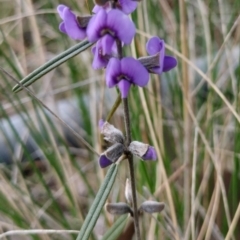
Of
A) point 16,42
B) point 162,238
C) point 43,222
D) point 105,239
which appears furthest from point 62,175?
point 16,42

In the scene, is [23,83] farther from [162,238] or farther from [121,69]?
[162,238]

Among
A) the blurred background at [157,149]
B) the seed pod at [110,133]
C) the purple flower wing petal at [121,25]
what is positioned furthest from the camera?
the blurred background at [157,149]

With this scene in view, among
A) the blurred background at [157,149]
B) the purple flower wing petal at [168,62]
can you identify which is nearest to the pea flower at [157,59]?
the purple flower wing petal at [168,62]

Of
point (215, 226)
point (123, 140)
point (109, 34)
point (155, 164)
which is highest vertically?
point (109, 34)

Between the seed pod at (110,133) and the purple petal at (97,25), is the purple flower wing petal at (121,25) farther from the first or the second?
the seed pod at (110,133)

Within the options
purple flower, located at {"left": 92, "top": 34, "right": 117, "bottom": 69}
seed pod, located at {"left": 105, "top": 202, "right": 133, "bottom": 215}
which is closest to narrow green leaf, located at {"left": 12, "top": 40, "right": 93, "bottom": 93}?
purple flower, located at {"left": 92, "top": 34, "right": 117, "bottom": 69}
